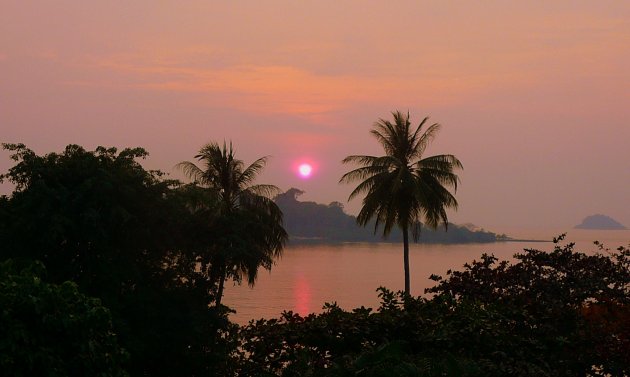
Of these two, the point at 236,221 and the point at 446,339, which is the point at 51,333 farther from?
the point at 236,221

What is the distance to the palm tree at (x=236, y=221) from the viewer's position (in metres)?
38.6

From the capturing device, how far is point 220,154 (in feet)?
161

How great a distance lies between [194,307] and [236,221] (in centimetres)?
532

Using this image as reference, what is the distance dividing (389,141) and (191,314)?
21.0 metres

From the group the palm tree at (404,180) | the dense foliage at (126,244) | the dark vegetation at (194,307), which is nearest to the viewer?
the dark vegetation at (194,307)

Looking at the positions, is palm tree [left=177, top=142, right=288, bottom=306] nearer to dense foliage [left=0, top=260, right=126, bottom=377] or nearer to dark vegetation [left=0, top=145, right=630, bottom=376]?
dark vegetation [left=0, top=145, right=630, bottom=376]

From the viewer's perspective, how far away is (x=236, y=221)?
130 feet

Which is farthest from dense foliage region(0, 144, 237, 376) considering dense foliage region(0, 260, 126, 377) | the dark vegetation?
dense foliage region(0, 260, 126, 377)

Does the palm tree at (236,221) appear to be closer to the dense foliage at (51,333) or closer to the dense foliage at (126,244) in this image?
the dense foliage at (126,244)

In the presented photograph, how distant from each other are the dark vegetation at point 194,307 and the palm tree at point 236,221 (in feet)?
0.84

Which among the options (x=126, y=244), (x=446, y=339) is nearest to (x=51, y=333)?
(x=446, y=339)

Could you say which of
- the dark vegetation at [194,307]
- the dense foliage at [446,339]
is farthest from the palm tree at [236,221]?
the dense foliage at [446,339]

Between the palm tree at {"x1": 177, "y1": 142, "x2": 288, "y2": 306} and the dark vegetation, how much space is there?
257mm

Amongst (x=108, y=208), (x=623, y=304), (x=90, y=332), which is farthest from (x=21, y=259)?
(x=623, y=304)
